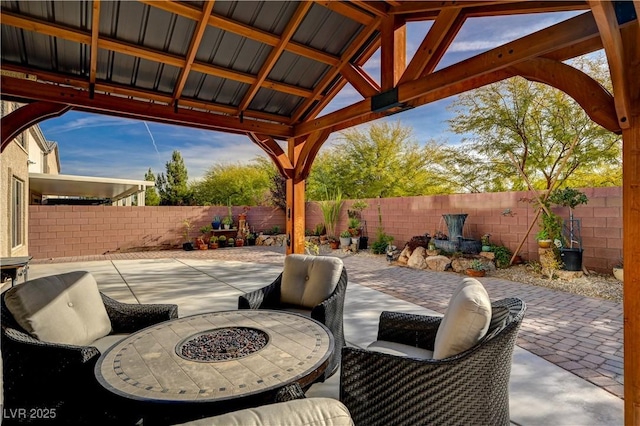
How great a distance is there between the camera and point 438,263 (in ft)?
23.4

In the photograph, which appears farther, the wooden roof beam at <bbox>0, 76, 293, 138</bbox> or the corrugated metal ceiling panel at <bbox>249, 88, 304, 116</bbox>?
the corrugated metal ceiling panel at <bbox>249, 88, 304, 116</bbox>

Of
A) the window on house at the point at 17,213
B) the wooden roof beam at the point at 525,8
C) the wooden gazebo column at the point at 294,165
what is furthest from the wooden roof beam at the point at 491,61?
the window on house at the point at 17,213

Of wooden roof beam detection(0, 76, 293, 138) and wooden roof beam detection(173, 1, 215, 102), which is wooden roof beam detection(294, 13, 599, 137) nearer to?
wooden roof beam detection(0, 76, 293, 138)

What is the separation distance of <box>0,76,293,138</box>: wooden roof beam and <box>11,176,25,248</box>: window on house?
452 centimetres

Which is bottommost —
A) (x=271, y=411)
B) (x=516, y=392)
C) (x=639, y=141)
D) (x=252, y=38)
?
(x=516, y=392)

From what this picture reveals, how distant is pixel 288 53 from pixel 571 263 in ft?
18.8

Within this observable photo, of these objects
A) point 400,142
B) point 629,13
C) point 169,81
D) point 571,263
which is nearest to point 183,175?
point 400,142

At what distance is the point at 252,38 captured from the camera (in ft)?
13.1

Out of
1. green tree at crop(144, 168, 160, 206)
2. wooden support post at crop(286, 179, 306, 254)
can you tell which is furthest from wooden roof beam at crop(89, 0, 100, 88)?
green tree at crop(144, 168, 160, 206)

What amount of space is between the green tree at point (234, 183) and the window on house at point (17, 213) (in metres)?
8.39

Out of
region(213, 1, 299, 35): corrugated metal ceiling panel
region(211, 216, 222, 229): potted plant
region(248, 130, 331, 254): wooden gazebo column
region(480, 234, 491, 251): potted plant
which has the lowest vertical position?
region(480, 234, 491, 251): potted plant

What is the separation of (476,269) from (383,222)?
3.89 meters

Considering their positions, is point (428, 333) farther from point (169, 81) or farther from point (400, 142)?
point (400, 142)

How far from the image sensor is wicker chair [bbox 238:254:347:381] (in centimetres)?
254
